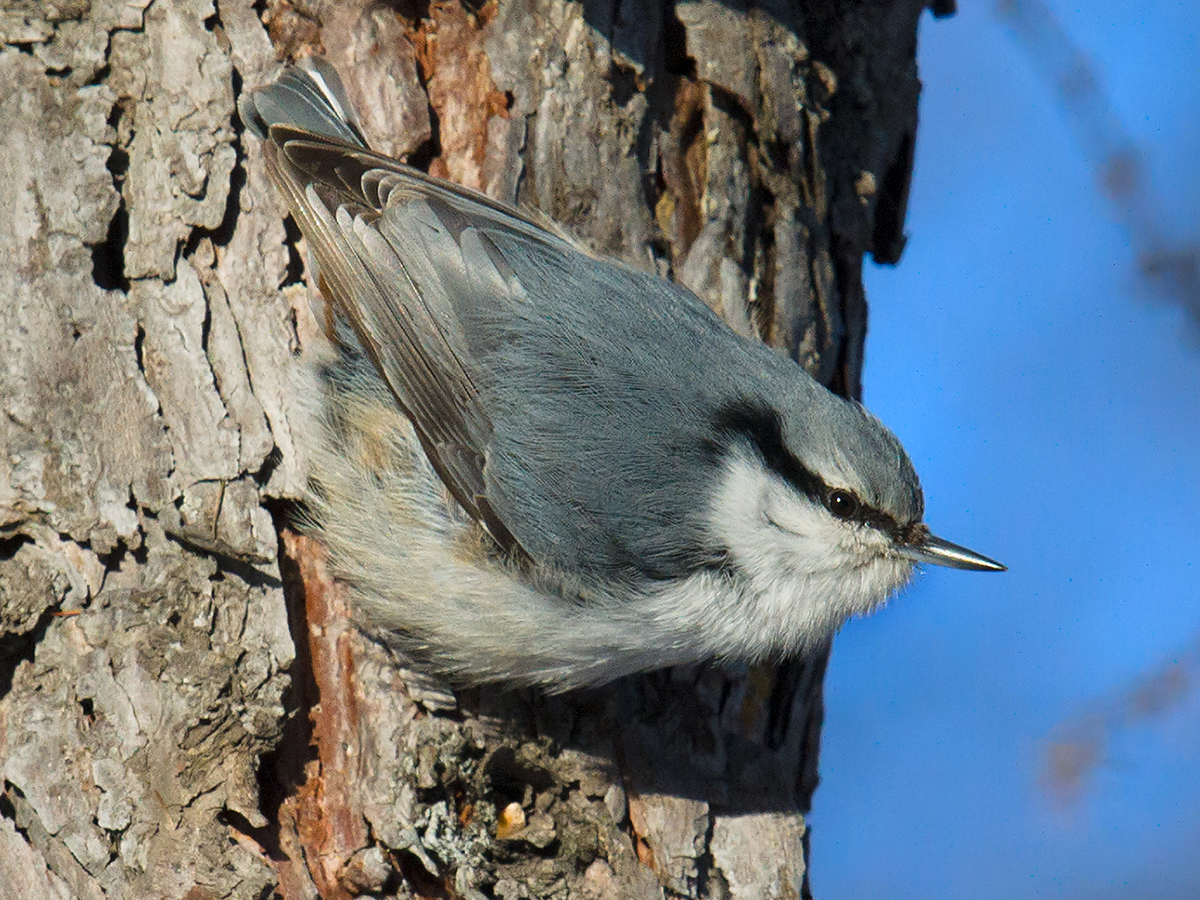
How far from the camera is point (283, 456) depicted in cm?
183

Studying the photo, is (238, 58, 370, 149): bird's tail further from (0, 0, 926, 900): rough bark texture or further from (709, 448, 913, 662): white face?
(709, 448, 913, 662): white face

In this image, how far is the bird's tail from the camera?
72.2 inches

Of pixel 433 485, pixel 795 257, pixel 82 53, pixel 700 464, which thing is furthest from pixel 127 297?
pixel 795 257

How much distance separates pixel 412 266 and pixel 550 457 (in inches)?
15.9

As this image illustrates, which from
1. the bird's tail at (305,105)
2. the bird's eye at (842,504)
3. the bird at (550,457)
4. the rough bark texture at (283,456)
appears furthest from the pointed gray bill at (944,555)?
the bird's tail at (305,105)

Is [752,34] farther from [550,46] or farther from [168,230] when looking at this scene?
[168,230]

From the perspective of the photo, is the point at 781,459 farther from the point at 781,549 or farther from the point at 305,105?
the point at 305,105

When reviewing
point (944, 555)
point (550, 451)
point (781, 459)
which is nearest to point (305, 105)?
point (550, 451)

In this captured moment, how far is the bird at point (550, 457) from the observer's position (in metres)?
1.77

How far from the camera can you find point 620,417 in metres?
1.78

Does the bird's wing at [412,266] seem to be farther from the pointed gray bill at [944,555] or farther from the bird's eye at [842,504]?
the pointed gray bill at [944,555]

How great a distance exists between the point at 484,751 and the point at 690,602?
15.1 inches

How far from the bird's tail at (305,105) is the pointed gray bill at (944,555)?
1091 millimetres

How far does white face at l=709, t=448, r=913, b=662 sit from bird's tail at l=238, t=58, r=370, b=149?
818 millimetres
